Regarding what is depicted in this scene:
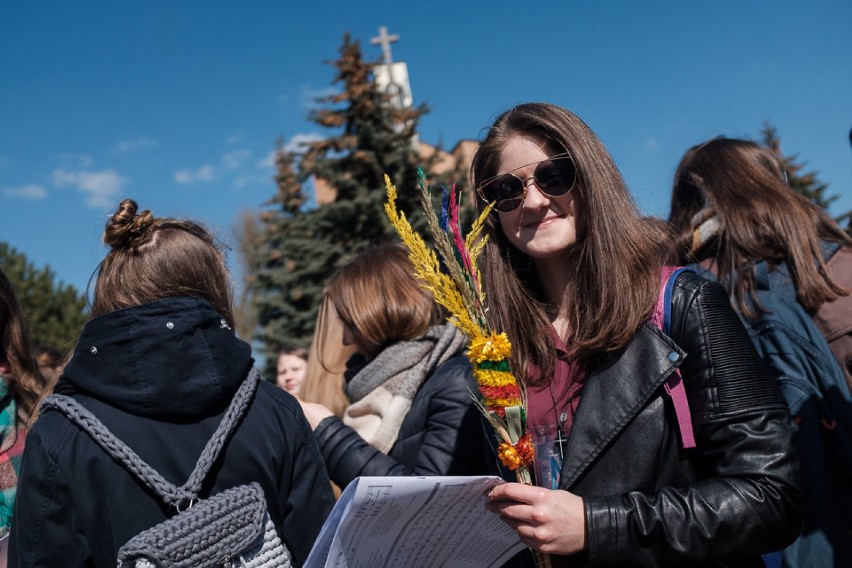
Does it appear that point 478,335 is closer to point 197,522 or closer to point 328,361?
point 197,522

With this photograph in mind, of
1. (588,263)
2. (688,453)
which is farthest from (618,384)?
(588,263)

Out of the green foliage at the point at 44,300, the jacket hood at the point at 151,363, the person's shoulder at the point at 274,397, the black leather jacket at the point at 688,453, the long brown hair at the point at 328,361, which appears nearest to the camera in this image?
the black leather jacket at the point at 688,453

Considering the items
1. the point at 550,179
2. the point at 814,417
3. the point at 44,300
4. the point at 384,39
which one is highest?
the point at 384,39

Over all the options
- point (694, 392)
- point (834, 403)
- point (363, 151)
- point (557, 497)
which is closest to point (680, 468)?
point (694, 392)

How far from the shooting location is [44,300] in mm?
19891

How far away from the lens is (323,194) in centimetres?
2609

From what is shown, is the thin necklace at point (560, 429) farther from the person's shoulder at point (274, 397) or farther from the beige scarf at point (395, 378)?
the beige scarf at point (395, 378)

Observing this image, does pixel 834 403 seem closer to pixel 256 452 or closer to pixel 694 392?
pixel 694 392

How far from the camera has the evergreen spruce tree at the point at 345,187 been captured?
54.8 ft

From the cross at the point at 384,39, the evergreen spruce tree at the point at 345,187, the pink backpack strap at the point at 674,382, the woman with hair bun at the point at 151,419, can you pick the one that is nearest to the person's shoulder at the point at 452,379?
the woman with hair bun at the point at 151,419

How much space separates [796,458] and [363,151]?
1557 centimetres

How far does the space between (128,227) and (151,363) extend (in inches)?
18.3

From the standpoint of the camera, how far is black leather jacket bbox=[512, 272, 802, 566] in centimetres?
167

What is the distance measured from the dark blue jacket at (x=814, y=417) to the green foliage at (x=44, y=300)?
1954 centimetres
